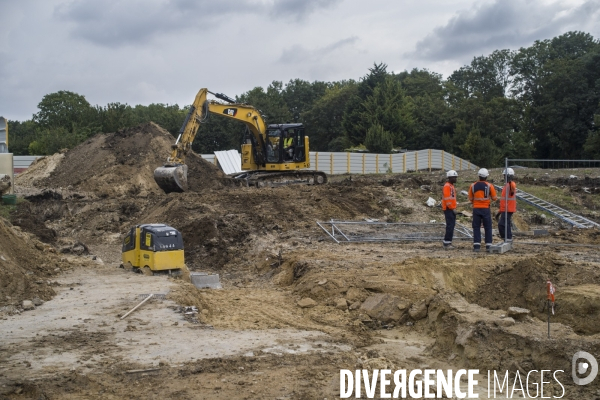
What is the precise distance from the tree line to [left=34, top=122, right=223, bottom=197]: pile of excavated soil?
48.5ft

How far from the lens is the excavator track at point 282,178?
2553 centimetres

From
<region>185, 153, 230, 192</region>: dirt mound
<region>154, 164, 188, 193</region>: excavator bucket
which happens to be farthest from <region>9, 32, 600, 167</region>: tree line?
<region>154, 164, 188, 193</region>: excavator bucket

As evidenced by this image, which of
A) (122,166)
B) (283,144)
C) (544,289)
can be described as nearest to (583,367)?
(544,289)

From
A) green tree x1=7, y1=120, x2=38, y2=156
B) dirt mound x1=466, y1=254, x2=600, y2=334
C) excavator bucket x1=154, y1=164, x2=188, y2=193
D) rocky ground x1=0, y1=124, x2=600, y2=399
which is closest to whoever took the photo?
rocky ground x1=0, y1=124, x2=600, y2=399

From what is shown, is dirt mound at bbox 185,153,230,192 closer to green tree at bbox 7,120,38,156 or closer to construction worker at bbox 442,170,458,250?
construction worker at bbox 442,170,458,250

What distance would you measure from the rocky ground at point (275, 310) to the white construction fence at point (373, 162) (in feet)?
69.2

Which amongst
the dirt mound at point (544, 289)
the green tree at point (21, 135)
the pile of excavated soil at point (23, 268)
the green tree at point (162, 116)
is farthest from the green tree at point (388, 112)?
the dirt mound at point (544, 289)

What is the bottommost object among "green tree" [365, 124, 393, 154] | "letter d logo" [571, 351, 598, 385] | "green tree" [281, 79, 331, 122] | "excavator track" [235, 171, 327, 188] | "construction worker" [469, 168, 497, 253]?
"letter d logo" [571, 351, 598, 385]

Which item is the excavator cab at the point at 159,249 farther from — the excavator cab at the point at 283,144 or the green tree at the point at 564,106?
the green tree at the point at 564,106

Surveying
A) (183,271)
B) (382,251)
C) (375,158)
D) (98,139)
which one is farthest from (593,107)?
(183,271)

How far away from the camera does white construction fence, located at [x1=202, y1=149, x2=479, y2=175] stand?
1590 inches

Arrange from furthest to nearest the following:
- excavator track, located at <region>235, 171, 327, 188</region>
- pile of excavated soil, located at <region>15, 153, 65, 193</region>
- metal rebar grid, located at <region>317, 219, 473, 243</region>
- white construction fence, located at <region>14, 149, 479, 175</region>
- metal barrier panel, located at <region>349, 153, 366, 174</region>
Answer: metal barrier panel, located at <region>349, 153, 366, 174</region>
white construction fence, located at <region>14, 149, 479, 175</region>
pile of excavated soil, located at <region>15, 153, 65, 193</region>
excavator track, located at <region>235, 171, 327, 188</region>
metal rebar grid, located at <region>317, 219, 473, 243</region>

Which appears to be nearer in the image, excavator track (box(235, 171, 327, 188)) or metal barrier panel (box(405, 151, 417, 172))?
excavator track (box(235, 171, 327, 188))

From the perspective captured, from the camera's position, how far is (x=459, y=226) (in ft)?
55.3
